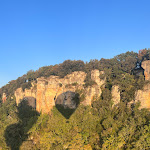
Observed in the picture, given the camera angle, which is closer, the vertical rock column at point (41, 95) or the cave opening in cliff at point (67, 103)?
the cave opening in cliff at point (67, 103)

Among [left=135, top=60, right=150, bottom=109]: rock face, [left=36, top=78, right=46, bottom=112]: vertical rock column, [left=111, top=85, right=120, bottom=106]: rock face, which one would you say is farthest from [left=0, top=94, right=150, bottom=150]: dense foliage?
[left=36, top=78, right=46, bottom=112]: vertical rock column

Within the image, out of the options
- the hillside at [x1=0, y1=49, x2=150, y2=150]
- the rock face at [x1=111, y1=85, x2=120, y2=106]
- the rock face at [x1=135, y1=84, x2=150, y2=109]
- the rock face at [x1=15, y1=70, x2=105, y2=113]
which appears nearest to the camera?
the hillside at [x1=0, y1=49, x2=150, y2=150]

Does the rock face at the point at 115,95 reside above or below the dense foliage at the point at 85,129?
above

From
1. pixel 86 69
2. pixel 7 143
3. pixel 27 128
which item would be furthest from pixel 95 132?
pixel 86 69

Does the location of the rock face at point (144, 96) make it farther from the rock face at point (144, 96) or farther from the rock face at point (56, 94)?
the rock face at point (56, 94)

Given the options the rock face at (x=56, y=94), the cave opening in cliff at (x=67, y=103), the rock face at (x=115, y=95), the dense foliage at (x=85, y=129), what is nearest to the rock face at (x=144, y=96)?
the dense foliage at (x=85, y=129)

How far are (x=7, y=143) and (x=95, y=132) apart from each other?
17623mm

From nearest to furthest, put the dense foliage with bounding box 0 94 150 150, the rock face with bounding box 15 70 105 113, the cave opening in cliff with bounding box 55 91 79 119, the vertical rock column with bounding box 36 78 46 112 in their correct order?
the dense foliage with bounding box 0 94 150 150, the cave opening in cliff with bounding box 55 91 79 119, the rock face with bounding box 15 70 105 113, the vertical rock column with bounding box 36 78 46 112

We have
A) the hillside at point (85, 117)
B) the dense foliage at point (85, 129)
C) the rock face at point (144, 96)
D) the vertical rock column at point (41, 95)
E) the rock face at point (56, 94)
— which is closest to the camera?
the dense foliage at point (85, 129)

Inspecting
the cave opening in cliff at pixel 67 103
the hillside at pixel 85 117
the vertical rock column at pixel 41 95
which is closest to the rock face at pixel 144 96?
the hillside at pixel 85 117

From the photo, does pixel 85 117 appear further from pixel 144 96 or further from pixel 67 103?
pixel 144 96

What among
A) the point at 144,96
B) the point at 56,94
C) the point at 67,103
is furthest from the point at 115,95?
the point at 56,94

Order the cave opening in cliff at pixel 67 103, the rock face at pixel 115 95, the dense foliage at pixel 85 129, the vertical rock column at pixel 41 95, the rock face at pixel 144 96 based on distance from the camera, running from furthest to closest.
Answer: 1. the vertical rock column at pixel 41 95
2. the cave opening in cliff at pixel 67 103
3. the rock face at pixel 115 95
4. the rock face at pixel 144 96
5. the dense foliage at pixel 85 129

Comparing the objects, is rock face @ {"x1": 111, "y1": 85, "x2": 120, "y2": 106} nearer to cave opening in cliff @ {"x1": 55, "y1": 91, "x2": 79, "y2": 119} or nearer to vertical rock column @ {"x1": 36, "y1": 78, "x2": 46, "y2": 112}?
cave opening in cliff @ {"x1": 55, "y1": 91, "x2": 79, "y2": 119}
